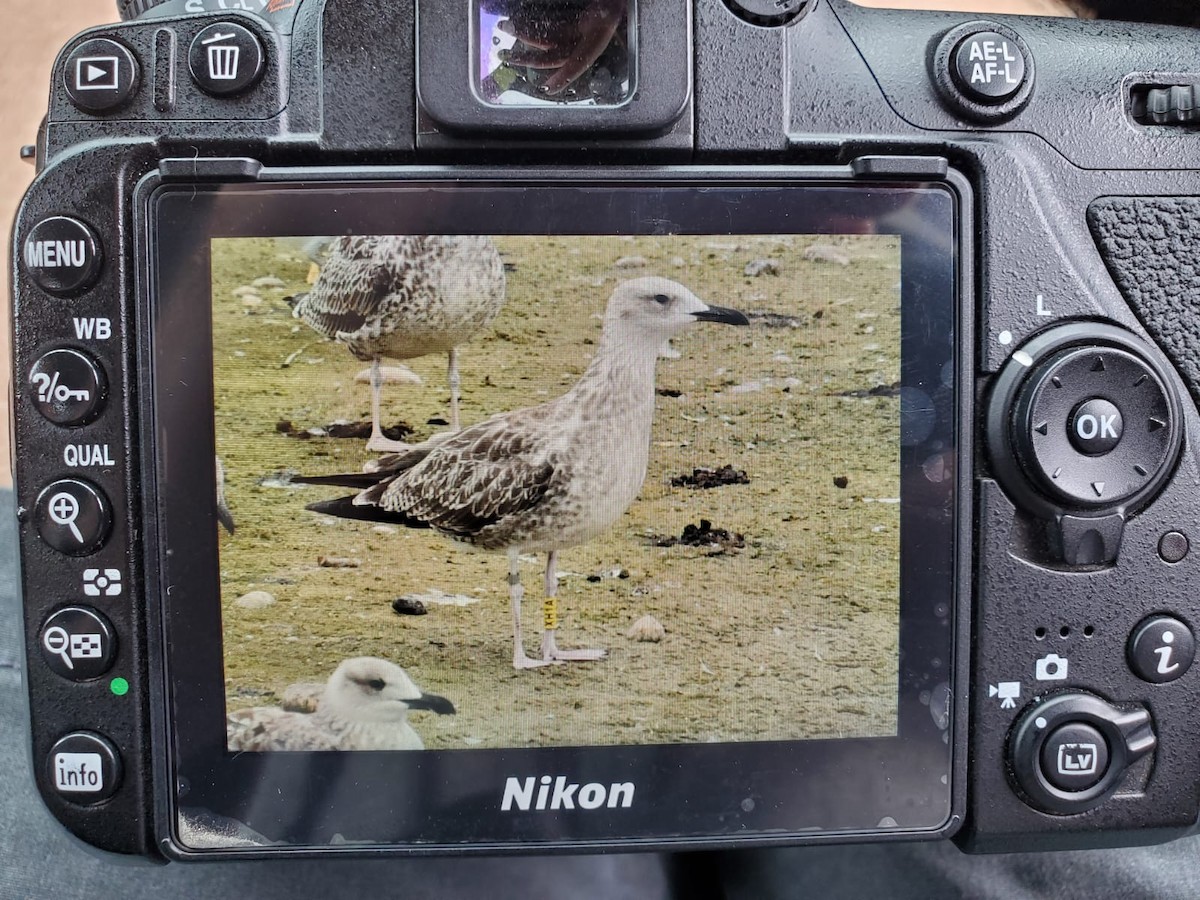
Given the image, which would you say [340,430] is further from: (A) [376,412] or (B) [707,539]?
(B) [707,539]

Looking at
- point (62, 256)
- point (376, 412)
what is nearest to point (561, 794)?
point (376, 412)

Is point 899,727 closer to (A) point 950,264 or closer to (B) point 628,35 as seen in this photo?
(A) point 950,264

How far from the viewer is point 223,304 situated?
0.35 meters

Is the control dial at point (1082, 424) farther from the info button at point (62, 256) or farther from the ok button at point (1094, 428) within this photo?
the info button at point (62, 256)

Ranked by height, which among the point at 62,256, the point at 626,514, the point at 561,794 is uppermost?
the point at 62,256

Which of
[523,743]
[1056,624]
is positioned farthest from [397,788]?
[1056,624]

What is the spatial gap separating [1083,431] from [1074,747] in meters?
0.13

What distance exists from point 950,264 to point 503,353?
0.18m

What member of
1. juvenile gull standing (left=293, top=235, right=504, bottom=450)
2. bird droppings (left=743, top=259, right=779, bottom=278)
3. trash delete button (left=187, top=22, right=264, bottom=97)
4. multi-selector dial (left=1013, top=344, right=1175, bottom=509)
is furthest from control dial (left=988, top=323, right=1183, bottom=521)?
trash delete button (left=187, top=22, right=264, bottom=97)

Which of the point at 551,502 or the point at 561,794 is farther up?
the point at 551,502

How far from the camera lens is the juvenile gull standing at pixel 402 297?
0.35 m

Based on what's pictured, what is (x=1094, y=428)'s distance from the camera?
0.35 metres

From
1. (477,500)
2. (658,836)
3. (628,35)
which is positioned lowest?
(658,836)

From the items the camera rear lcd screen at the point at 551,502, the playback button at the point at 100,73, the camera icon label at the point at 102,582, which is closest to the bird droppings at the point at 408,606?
the camera rear lcd screen at the point at 551,502
